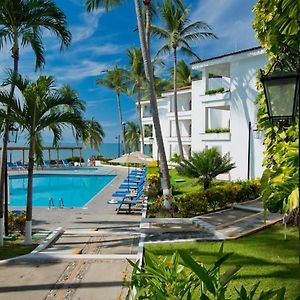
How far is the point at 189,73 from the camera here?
45062 mm

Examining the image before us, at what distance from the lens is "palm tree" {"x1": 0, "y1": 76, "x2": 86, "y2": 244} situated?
367 inches

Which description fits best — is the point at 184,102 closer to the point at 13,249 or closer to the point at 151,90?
the point at 151,90

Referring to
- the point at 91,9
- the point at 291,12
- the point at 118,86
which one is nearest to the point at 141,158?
the point at 91,9

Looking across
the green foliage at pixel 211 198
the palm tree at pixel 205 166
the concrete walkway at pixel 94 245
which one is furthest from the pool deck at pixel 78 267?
the palm tree at pixel 205 166

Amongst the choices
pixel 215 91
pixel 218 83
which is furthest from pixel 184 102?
pixel 215 91

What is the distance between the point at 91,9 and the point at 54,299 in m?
12.5

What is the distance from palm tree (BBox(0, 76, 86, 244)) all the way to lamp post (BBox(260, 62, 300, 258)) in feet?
22.8

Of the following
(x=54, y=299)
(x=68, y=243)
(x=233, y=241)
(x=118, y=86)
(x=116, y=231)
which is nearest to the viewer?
(x=54, y=299)

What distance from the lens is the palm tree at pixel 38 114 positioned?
931 centimetres

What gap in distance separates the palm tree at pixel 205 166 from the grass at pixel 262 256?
542 cm

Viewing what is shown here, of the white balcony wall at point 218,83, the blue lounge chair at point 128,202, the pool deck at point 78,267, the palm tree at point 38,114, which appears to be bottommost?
the pool deck at point 78,267

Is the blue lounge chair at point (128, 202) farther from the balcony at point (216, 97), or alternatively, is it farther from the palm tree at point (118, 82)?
the palm tree at point (118, 82)

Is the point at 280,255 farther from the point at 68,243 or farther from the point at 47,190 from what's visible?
the point at 47,190

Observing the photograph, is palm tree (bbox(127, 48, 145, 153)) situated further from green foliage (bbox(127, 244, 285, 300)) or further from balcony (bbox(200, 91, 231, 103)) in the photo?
green foliage (bbox(127, 244, 285, 300))
